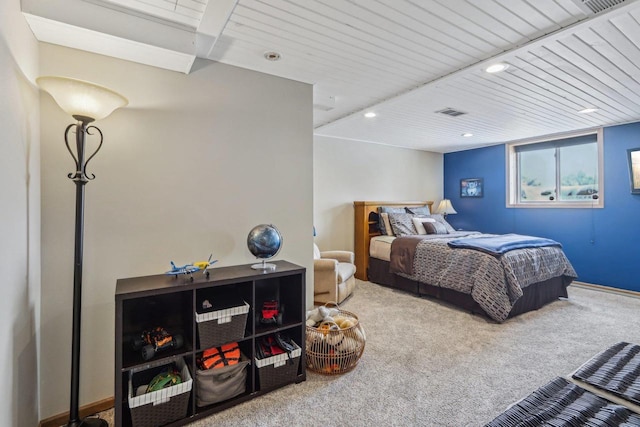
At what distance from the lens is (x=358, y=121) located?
158 inches

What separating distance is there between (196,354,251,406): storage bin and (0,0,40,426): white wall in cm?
80

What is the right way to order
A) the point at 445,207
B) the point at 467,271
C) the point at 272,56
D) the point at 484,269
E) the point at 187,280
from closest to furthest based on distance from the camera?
1. the point at 187,280
2. the point at 272,56
3. the point at 484,269
4. the point at 467,271
5. the point at 445,207

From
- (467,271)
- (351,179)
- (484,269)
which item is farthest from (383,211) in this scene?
(484,269)

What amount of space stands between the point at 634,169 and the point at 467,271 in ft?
8.92

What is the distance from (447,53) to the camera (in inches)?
87.7

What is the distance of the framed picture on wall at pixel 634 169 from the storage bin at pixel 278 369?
472cm

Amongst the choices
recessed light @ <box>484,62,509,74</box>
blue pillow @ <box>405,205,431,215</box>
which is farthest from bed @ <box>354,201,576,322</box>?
recessed light @ <box>484,62,509,74</box>

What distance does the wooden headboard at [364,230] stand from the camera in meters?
4.90

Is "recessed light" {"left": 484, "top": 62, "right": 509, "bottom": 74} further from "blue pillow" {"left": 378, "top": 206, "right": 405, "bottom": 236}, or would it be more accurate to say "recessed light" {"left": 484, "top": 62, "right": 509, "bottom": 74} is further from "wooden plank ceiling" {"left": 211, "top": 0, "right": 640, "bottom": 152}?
"blue pillow" {"left": 378, "top": 206, "right": 405, "bottom": 236}

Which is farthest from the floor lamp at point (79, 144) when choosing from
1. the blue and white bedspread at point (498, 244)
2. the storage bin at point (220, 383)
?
the blue and white bedspread at point (498, 244)

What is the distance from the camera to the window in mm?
4496

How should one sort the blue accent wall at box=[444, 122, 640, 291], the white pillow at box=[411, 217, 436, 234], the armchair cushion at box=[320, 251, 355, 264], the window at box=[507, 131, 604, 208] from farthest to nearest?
the white pillow at box=[411, 217, 436, 234]
the window at box=[507, 131, 604, 208]
the armchair cushion at box=[320, 251, 355, 264]
the blue accent wall at box=[444, 122, 640, 291]

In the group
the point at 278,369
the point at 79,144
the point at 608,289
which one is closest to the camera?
the point at 79,144

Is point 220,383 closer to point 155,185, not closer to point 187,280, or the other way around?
point 187,280
